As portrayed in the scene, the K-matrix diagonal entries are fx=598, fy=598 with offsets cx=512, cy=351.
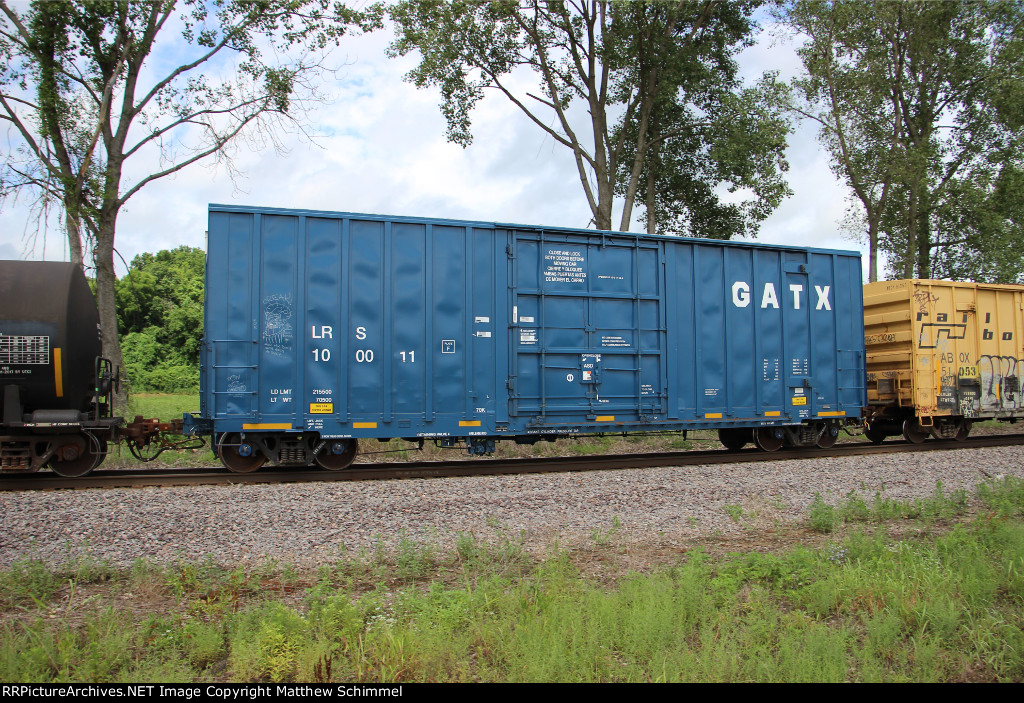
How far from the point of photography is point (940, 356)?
1405cm

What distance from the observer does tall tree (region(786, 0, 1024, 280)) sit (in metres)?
24.2

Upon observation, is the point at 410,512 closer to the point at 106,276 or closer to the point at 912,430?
the point at 106,276

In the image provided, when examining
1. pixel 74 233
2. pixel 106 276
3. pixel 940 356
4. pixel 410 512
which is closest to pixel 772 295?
pixel 940 356

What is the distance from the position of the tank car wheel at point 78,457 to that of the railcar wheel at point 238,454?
1708 millimetres

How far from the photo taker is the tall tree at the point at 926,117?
2417 centimetres

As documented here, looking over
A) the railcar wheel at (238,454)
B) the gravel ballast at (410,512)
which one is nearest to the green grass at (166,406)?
the railcar wheel at (238,454)

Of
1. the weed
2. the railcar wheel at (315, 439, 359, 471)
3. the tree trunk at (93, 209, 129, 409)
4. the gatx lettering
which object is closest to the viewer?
the weed

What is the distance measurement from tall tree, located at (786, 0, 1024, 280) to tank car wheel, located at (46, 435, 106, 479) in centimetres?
2699

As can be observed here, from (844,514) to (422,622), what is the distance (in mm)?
5483

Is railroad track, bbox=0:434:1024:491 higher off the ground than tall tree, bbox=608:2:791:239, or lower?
lower

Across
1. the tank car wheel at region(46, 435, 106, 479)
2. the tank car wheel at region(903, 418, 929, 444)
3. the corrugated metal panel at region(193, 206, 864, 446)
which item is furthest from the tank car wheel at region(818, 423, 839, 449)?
the tank car wheel at region(46, 435, 106, 479)

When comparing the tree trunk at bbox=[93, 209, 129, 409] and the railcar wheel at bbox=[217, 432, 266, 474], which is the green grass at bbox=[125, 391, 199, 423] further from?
the railcar wheel at bbox=[217, 432, 266, 474]

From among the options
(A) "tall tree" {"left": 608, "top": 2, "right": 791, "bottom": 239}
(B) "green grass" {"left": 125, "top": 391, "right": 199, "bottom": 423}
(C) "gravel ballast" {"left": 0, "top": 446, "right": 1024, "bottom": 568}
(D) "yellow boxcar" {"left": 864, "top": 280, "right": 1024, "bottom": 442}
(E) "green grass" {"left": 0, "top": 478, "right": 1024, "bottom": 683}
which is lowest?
(E) "green grass" {"left": 0, "top": 478, "right": 1024, "bottom": 683}
